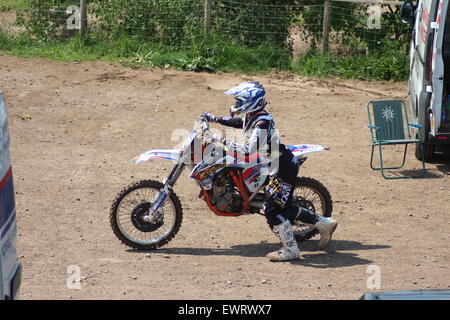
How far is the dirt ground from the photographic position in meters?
7.52

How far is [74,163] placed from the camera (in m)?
11.2

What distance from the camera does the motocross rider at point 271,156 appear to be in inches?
313

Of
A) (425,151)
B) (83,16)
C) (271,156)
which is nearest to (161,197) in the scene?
(271,156)

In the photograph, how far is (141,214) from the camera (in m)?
8.20

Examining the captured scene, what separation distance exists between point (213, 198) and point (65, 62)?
8.56m

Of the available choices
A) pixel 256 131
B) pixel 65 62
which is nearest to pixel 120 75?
pixel 65 62

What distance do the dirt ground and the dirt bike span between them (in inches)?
11.9

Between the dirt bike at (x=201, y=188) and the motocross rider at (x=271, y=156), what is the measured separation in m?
0.12

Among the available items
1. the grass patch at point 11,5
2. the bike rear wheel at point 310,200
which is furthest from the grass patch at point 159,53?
the bike rear wheel at point 310,200

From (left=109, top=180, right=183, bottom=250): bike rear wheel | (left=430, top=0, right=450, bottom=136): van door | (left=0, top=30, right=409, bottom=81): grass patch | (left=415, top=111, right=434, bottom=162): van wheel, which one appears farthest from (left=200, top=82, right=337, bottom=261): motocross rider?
(left=0, top=30, right=409, bottom=81): grass patch

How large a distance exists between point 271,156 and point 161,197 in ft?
3.84

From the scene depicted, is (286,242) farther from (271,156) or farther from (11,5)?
(11,5)
